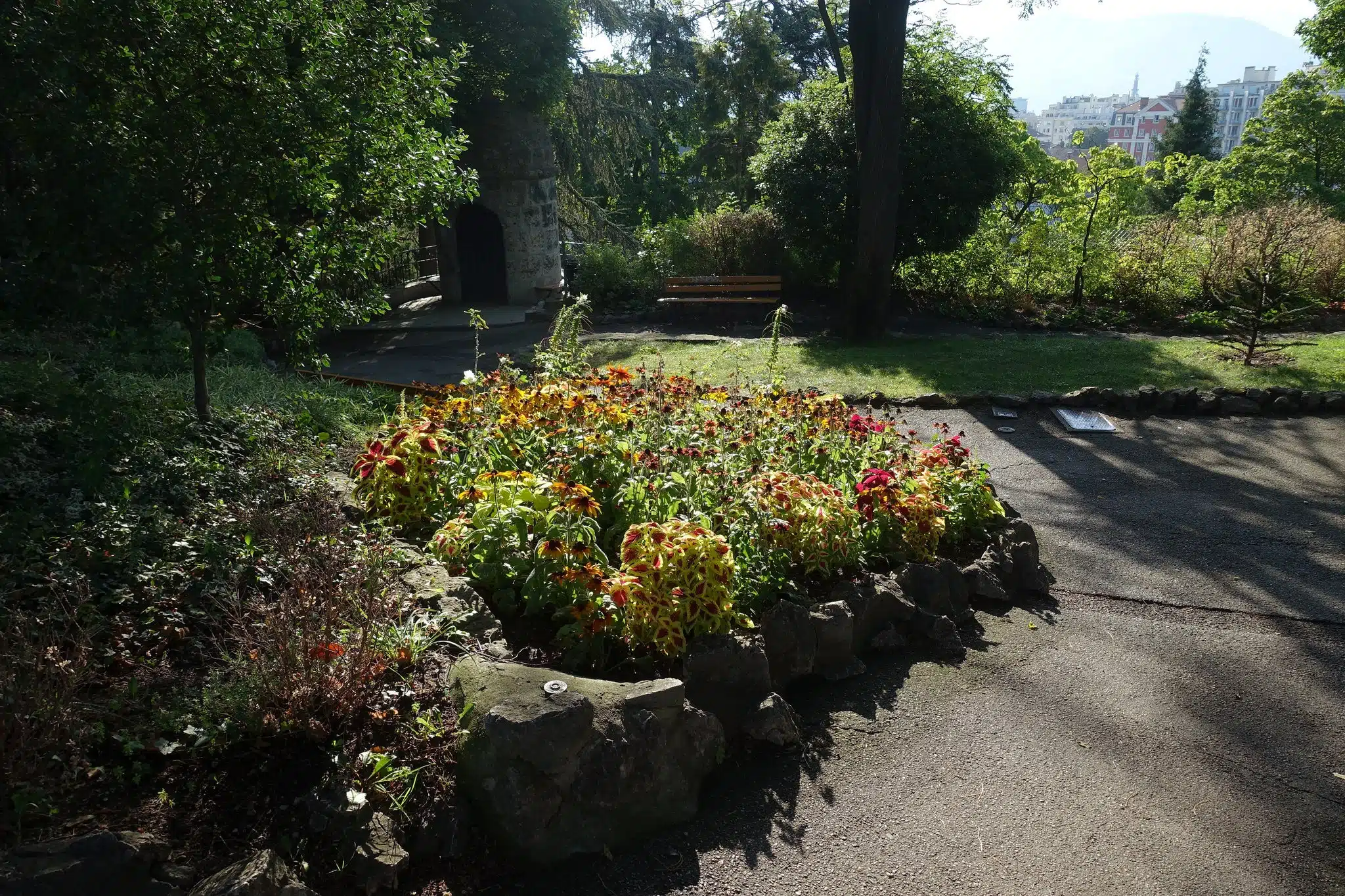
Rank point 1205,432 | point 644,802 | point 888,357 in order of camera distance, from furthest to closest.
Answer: point 888,357 < point 1205,432 < point 644,802

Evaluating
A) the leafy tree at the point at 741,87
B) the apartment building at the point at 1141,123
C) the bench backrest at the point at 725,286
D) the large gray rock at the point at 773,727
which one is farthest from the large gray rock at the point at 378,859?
the apartment building at the point at 1141,123

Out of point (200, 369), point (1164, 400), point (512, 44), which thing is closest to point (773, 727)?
point (200, 369)

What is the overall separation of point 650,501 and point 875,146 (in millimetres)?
8959

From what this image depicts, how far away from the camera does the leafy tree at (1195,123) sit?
47.0 metres

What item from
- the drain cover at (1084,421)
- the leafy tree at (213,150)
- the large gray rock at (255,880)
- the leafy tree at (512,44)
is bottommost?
the large gray rock at (255,880)

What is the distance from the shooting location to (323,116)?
476cm

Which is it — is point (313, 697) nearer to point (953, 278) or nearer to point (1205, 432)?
point (1205, 432)

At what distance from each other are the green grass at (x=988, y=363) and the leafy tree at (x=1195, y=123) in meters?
42.0

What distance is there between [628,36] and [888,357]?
16.6 metres

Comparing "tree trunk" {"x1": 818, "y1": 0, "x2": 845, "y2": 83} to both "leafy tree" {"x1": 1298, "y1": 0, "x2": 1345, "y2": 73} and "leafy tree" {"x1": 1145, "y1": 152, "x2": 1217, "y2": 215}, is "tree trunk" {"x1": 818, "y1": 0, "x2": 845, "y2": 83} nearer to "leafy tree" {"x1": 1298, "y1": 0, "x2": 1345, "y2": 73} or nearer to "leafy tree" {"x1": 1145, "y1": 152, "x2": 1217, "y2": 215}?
"leafy tree" {"x1": 1145, "y1": 152, "x2": 1217, "y2": 215}

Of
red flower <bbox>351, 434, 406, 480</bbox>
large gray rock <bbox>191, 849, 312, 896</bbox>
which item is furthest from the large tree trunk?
large gray rock <bbox>191, 849, 312, 896</bbox>

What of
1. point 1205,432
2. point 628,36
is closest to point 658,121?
point 628,36

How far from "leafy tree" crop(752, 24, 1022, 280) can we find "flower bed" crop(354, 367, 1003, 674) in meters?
8.05

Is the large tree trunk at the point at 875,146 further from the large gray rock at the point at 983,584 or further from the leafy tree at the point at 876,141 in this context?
the large gray rock at the point at 983,584
